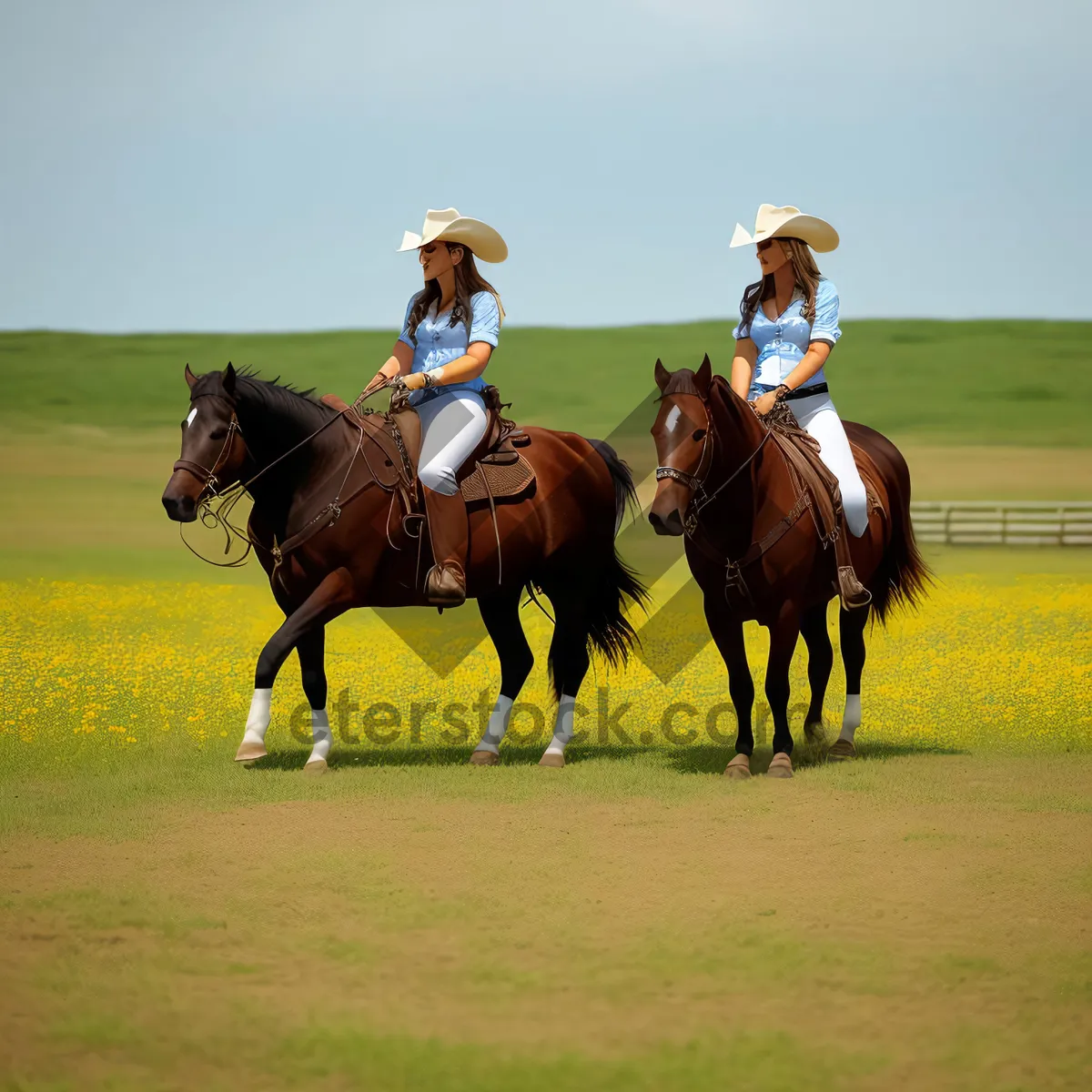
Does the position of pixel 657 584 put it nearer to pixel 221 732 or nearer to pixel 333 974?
pixel 221 732

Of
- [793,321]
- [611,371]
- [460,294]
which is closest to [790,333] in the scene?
[793,321]

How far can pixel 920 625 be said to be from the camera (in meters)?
16.7

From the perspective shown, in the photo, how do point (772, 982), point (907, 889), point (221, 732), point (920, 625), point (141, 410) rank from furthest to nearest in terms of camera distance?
point (141, 410) → point (920, 625) → point (221, 732) → point (907, 889) → point (772, 982)

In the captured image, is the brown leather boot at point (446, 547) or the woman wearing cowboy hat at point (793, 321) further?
the woman wearing cowboy hat at point (793, 321)

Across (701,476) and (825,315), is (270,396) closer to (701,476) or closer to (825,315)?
(701,476)

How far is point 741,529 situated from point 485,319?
2.14m

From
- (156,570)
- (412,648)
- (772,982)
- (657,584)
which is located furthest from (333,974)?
(156,570)

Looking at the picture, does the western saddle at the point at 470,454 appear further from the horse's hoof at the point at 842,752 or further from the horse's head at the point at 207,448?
the horse's hoof at the point at 842,752

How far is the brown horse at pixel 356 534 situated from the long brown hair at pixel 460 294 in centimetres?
90

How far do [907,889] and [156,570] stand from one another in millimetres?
20643

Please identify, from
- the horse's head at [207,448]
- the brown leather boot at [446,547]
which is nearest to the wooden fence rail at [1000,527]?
the brown leather boot at [446,547]

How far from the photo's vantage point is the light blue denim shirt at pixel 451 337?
30.9 feet

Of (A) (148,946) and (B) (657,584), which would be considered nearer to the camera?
(A) (148,946)

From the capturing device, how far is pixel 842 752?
32.8ft
